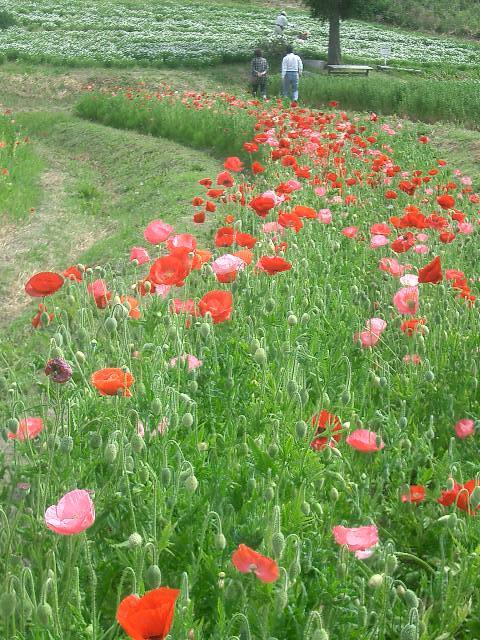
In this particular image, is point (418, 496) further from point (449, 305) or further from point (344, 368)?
point (449, 305)

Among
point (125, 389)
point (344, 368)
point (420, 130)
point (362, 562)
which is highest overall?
point (125, 389)

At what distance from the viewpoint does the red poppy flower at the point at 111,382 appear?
6.91 feet

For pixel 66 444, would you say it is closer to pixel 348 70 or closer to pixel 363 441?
pixel 363 441

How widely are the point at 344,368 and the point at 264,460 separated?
1.07 meters

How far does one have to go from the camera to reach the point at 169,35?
1216 inches

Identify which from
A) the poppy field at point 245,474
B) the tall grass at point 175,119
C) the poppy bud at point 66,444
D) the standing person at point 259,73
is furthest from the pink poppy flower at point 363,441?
the standing person at point 259,73

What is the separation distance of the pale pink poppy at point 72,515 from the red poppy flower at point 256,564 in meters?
0.29

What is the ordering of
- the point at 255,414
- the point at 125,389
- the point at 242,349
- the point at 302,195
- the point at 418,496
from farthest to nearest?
the point at 302,195 < the point at 242,349 < the point at 255,414 < the point at 418,496 < the point at 125,389

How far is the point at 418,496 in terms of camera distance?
2324mm

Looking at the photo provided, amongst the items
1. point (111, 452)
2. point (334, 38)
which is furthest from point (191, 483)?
point (334, 38)

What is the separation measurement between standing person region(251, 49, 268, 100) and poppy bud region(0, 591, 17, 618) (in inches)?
664

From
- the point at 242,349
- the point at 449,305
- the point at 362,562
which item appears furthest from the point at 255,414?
the point at 449,305

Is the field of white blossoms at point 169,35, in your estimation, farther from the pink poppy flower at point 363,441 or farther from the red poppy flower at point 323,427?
the pink poppy flower at point 363,441

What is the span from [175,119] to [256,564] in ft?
42.5
